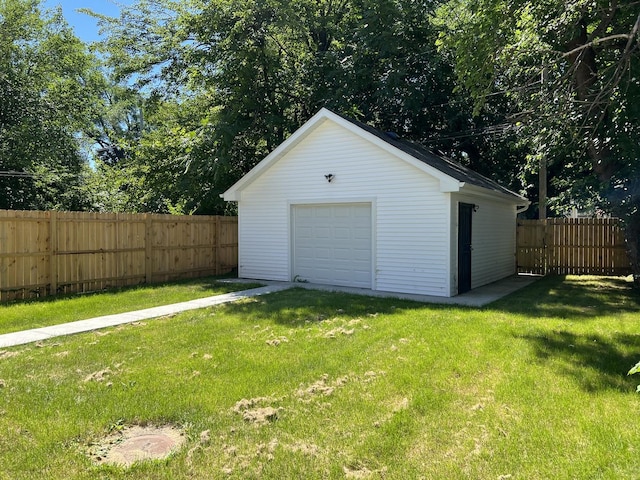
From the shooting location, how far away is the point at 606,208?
10.5m

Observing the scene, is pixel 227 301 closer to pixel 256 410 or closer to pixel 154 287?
pixel 154 287

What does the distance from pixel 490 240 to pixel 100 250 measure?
9.92 metres

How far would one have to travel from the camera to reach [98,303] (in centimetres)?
889

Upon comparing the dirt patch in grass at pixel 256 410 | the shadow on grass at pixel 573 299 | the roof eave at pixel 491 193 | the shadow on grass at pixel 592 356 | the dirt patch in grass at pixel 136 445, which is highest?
the roof eave at pixel 491 193

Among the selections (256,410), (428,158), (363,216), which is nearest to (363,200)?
(363,216)

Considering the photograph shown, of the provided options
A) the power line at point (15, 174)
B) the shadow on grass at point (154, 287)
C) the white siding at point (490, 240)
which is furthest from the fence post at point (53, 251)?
the power line at point (15, 174)

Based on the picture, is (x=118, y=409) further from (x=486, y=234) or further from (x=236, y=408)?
(x=486, y=234)

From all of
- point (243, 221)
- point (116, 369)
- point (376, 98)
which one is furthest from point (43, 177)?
point (116, 369)

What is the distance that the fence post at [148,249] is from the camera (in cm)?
1174

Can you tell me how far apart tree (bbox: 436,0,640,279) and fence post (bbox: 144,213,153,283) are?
820 cm

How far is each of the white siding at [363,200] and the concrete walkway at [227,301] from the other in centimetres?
59

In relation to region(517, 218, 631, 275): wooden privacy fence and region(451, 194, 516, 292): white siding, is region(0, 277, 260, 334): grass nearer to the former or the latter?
region(451, 194, 516, 292): white siding

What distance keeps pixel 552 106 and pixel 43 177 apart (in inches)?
747

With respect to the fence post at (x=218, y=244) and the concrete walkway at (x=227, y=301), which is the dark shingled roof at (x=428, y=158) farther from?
the fence post at (x=218, y=244)
